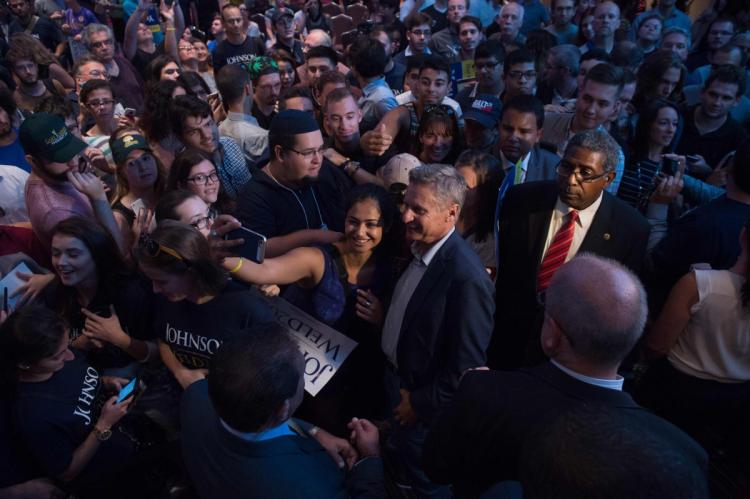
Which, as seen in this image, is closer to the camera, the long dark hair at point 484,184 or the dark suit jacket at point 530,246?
the dark suit jacket at point 530,246

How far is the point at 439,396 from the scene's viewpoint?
224cm

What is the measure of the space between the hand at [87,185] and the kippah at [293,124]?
3.36 feet

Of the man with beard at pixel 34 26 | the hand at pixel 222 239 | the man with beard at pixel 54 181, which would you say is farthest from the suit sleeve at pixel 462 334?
the man with beard at pixel 34 26

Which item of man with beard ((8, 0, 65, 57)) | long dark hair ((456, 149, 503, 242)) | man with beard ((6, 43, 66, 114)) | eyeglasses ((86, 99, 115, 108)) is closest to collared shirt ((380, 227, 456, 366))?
long dark hair ((456, 149, 503, 242))

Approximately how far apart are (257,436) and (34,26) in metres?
7.82

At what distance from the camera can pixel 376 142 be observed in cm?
363

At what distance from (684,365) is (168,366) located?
2441 mm

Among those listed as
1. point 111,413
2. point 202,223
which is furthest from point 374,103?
point 111,413

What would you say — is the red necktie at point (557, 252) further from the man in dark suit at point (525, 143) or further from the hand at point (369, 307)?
the hand at point (369, 307)

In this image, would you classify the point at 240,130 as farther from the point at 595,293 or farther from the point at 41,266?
the point at 595,293

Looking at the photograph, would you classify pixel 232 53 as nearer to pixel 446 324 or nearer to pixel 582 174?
pixel 582 174

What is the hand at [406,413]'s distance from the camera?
7.72ft

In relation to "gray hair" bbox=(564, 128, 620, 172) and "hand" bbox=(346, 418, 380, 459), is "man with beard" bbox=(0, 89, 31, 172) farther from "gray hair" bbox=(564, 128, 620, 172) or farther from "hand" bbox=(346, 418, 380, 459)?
"gray hair" bbox=(564, 128, 620, 172)

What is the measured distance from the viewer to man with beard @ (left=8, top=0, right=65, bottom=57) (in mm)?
6918
